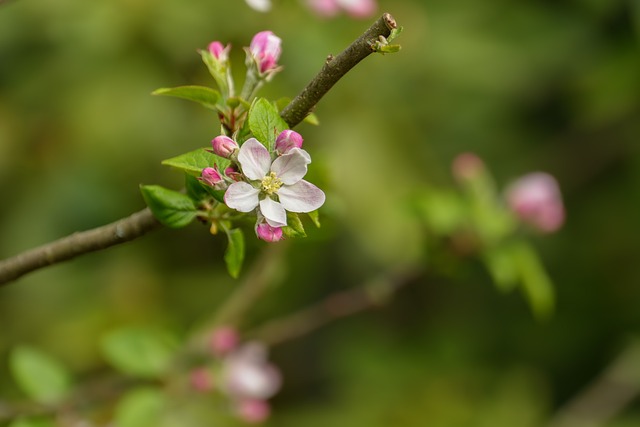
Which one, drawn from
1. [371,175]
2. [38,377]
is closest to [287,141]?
[38,377]

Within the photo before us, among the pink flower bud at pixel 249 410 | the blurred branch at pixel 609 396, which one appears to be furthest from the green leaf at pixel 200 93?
the blurred branch at pixel 609 396

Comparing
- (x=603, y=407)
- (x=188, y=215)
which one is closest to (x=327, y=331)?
(x=603, y=407)

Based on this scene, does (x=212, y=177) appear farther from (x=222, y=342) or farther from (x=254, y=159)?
(x=222, y=342)

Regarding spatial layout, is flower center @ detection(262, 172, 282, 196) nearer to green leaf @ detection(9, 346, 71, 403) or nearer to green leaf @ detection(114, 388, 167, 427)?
green leaf @ detection(114, 388, 167, 427)

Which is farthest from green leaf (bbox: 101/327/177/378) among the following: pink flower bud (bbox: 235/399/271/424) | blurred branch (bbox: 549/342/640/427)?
blurred branch (bbox: 549/342/640/427)

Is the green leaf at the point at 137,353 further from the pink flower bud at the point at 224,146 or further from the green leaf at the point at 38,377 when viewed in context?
the pink flower bud at the point at 224,146
